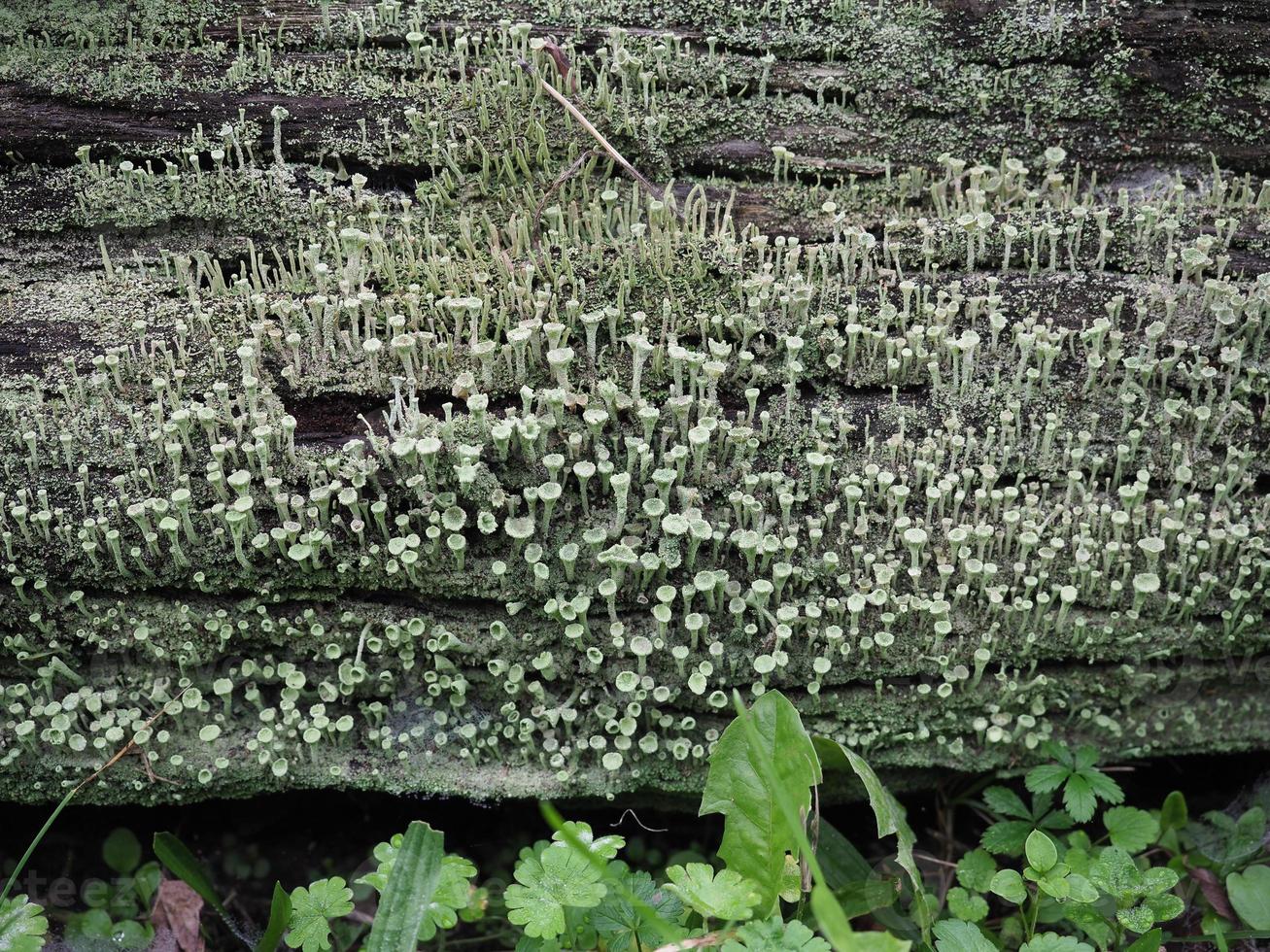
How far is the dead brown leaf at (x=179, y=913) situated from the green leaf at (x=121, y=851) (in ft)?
0.69

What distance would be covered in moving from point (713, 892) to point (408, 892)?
0.66m

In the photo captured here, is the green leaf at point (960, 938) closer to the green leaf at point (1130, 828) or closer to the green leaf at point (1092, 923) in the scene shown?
the green leaf at point (1092, 923)

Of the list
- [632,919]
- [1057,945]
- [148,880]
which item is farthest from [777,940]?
[148,880]

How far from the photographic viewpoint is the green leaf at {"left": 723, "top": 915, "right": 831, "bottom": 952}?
1930mm

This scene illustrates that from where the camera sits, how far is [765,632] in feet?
8.64

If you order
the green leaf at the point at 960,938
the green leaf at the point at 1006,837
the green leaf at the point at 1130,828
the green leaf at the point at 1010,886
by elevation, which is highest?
the green leaf at the point at 960,938

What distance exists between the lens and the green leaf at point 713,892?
2.03 metres

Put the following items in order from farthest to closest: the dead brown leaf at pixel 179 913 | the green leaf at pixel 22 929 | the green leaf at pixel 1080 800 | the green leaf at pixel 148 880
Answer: the green leaf at pixel 148 880, the dead brown leaf at pixel 179 913, the green leaf at pixel 1080 800, the green leaf at pixel 22 929

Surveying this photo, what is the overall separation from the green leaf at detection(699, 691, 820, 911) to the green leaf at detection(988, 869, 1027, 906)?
0.50m

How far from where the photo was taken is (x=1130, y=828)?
8.53 feet

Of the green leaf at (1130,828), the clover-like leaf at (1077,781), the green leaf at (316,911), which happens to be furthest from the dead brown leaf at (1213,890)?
the green leaf at (316,911)

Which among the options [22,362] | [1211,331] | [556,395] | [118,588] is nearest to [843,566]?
[556,395]

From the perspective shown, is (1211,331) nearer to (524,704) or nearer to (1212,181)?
(1212,181)

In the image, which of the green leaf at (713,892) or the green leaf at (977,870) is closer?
the green leaf at (713,892)
